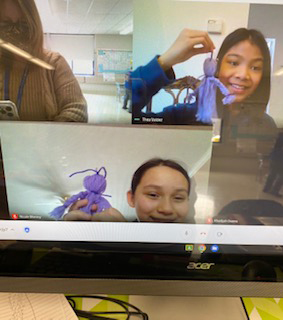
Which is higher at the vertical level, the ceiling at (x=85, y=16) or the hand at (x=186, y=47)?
the ceiling at (x=85, y=16)

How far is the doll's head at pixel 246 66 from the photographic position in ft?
1.25

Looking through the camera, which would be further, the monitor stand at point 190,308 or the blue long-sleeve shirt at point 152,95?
the monitor stand at point 190,308

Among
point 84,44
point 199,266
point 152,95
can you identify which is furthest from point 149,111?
point 199,266

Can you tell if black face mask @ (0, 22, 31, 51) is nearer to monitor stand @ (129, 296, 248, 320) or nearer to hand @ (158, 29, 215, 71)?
hand @ (158, 29, 215, 71)

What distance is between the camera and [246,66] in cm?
40

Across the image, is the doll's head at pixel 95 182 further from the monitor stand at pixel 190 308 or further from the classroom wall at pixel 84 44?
the monitor stand at pixel 190 308

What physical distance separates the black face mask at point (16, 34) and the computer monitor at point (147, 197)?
4cm

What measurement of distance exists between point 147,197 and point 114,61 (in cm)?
20

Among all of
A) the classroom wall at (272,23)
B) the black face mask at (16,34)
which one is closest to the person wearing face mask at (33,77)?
the black face mask at (16,34)

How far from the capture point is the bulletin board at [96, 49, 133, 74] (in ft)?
1.25

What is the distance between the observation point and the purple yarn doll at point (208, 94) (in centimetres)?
39

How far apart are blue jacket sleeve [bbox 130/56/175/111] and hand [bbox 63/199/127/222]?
160mm

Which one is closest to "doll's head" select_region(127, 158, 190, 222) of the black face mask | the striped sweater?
the striped sweater

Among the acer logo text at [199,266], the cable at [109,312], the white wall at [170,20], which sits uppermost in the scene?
the white wall at [170,20]
